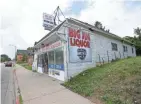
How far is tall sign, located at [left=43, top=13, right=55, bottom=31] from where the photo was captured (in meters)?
16.6

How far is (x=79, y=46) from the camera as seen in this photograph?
1231 cm

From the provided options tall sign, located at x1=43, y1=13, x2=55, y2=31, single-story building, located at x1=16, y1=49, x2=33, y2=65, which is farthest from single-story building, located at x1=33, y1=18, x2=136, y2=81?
single-story building, located at x1=16, y1=49, x2=33, y2=65

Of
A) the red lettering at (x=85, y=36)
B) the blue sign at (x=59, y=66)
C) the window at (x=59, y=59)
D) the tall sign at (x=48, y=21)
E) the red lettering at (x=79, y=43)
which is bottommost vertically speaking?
the blue sign at (x=59, y=66)

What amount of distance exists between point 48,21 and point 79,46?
20.6 feet

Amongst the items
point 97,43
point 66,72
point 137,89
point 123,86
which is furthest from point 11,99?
point 97,43

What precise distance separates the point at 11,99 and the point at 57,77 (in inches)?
214

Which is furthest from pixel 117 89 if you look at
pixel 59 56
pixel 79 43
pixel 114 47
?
pixel 114 47

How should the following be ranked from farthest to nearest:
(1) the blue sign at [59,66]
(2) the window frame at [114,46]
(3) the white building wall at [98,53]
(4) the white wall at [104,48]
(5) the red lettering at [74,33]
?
(2) the window frame at [114,46] → (4) the white wall at [104,48] → (1) the blue sign at [59,66] → (5) the red lettering at [74,33] → (3) the white building wall at [98,53]

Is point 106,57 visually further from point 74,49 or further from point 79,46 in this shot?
point 74,49

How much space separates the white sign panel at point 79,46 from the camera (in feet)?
38.5

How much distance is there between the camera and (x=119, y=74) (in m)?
9.16

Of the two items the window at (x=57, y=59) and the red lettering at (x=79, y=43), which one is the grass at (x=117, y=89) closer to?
the window at (x=57, y=59)

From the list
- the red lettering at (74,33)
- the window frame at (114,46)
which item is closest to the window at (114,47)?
the window frame at (114,46)

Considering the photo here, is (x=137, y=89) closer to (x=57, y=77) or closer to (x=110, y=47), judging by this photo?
(x=57, y=77)
